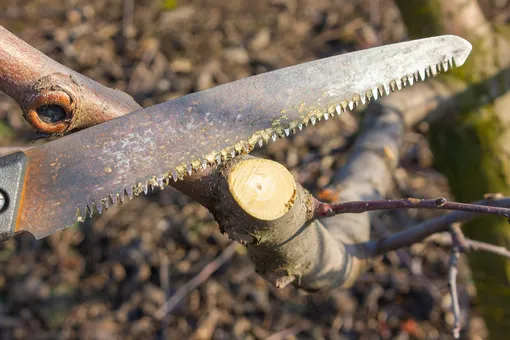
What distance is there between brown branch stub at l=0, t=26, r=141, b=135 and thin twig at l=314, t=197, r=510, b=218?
698 mm

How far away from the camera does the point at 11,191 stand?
57.9 inches

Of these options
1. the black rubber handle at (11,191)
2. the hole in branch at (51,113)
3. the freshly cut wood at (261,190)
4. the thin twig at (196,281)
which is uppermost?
the hole in branch at (51,113)

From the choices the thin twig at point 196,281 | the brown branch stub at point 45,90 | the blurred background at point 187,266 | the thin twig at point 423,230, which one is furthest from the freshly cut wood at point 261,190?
the thin twig at point 196,281

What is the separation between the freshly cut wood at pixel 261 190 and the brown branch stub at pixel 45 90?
0.44 meters

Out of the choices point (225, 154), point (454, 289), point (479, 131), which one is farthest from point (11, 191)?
point (479, 131)

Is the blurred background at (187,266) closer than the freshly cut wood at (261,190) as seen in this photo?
No

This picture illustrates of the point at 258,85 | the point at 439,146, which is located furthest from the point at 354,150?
the point at 258,85

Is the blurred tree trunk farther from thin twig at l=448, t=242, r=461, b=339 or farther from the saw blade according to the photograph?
the saw blade

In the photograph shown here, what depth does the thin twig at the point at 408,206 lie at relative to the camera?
1.32 m

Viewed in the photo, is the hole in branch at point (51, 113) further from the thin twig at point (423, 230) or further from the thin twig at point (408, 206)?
→ the thin twig at point (423, 230)

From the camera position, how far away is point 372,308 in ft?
10.5

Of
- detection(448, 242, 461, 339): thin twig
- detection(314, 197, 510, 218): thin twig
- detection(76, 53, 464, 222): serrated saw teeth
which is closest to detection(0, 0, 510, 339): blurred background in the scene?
detection(448, 242, 461, 339): thin twig

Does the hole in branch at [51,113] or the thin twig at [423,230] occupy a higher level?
the hole in branch at [51,113]

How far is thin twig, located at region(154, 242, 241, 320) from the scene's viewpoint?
312 cm
